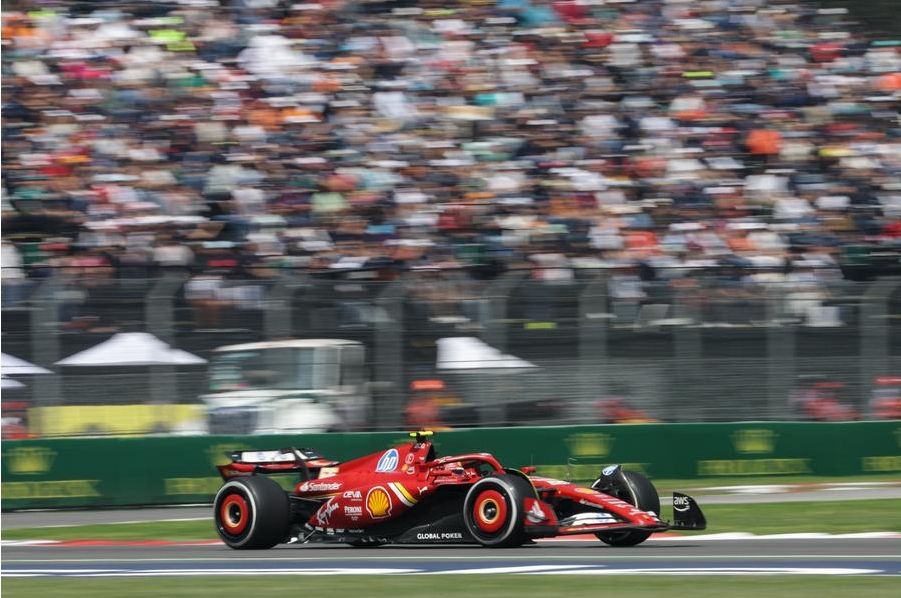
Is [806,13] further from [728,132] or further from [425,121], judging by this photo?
[425,121]

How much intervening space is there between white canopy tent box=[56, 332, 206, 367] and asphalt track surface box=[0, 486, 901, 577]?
8.66 ft

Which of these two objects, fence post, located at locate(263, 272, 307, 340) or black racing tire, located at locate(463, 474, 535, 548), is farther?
fence post, located at locate(263, 272, 307, 340)

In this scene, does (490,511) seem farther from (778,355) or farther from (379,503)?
(778,355)

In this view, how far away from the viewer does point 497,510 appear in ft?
29.3

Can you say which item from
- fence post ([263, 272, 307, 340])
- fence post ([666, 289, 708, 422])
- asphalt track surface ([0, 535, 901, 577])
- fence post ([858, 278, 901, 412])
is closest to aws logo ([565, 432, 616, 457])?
fence post ([666, 289, 708, 422])

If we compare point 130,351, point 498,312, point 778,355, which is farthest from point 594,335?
point 130,351

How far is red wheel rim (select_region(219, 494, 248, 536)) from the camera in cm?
984

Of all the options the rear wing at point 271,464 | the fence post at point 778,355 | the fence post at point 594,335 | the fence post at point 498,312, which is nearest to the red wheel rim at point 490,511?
the rear wing at point 271,464

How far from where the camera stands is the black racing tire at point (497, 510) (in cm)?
884

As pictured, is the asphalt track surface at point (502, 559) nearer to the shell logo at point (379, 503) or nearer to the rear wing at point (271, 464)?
the shell logo at point (379, 503)

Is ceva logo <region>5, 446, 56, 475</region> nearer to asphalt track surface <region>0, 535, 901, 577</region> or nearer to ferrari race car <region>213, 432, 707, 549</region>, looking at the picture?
asphalt track surface <region>0, 535, 901, 577</region>

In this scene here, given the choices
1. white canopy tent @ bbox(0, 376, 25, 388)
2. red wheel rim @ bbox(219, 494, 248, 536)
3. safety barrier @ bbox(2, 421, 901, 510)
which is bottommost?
Result: safety barrier @ bbox(2, 421, 901, 510)

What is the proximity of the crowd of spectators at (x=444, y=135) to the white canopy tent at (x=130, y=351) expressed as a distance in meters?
1.36

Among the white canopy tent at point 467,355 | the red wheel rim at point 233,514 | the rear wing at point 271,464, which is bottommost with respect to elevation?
the red wheel rim at point 233,514
